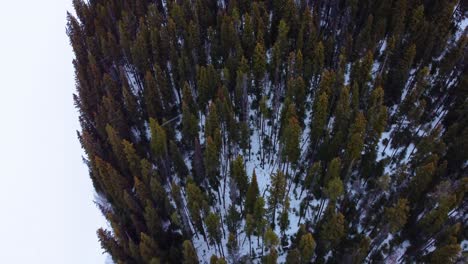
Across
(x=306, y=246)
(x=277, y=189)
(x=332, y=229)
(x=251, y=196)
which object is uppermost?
(x=251, y=196)

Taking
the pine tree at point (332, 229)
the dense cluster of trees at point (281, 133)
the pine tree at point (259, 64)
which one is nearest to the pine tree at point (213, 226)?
the dense cluster of trees at point (281, 133)

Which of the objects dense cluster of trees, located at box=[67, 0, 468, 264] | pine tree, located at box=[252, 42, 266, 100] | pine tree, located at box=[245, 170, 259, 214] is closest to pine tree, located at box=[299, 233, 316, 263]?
dense cluster of trees, located at box=[67, 0, 468, 264]

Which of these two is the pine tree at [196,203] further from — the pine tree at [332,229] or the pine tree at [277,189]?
the pine tree at [332,229]

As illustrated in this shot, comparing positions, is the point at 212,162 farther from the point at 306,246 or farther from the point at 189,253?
the point at 306,246

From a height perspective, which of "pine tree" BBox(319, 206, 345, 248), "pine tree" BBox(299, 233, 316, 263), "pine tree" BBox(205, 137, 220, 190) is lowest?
"pine tree" BBox(299, 233, 316, 263)

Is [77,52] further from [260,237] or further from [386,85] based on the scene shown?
[386,85]

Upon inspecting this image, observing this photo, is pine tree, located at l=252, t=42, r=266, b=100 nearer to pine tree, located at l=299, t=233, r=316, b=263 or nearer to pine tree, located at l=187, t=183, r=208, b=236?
pine tree, located at l=187, t=183, r=208, b=236

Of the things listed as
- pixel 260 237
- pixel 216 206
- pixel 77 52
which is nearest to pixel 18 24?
pixel 77 52

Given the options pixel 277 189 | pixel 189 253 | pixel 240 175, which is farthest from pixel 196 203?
pixel 277 189
